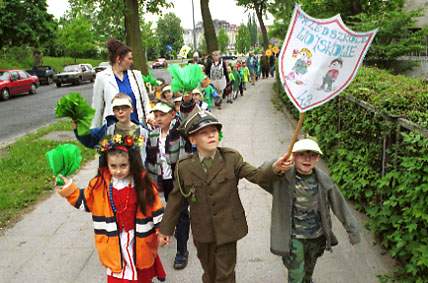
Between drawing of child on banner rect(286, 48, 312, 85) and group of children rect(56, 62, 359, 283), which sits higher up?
drawing of child on banner rect(286, 48, 312, 85)

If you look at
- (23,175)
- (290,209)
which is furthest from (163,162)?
(23,175)

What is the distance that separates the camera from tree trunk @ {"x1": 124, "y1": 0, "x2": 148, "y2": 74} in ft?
50.2

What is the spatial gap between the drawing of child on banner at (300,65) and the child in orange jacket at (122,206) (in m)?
1.29

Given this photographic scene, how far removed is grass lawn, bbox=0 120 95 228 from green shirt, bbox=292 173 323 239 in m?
3.99

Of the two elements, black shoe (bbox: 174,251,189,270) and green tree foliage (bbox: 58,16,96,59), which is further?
green tree foliage (bbox: 58,16,96,59)

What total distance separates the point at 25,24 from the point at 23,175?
104ft

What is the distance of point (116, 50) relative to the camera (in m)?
4.68

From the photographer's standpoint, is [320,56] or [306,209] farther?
[306,209]

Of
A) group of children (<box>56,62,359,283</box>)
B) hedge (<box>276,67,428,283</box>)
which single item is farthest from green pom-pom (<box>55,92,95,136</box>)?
hedge (<box>276,67,428,283</box>)

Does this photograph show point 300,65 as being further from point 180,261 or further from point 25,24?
point 25,24

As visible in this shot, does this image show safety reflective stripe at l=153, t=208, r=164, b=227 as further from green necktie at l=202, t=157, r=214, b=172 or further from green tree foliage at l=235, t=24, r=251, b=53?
green tree foliage at l=235, t=24, r=251, b=53

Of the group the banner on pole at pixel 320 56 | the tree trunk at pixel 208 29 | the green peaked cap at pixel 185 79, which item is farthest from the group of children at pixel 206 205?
the tree trunk at pixel 208 29

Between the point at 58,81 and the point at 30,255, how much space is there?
2700 centimetres

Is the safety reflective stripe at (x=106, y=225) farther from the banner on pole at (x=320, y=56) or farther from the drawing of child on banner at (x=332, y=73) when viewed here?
the drawing of child on banner at (x=332, y=73)
